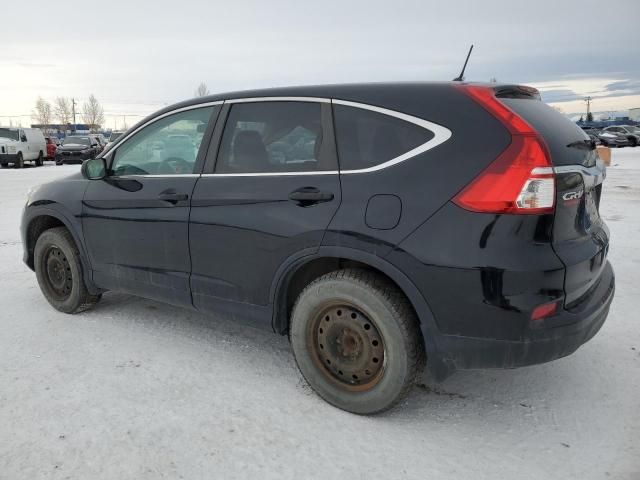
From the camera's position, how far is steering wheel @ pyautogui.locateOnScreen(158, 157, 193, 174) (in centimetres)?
351

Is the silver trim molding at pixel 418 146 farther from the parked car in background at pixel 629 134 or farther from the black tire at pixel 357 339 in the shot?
the parked car in background at pixel 629 134

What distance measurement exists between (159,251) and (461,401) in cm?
213

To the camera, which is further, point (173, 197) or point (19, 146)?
point (19, 146)

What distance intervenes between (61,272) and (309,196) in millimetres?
2643

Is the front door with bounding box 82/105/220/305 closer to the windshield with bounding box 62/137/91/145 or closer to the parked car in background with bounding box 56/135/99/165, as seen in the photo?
the parked car in background with bounding box 56/135/99/165

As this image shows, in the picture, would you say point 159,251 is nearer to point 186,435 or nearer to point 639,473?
point 186,435

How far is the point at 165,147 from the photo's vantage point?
12.2ft

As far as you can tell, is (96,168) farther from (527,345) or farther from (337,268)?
(527,345)

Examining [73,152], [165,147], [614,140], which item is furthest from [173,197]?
[614,140]

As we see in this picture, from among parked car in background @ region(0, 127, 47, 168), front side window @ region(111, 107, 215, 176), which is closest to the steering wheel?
front side window @ region(111, 107, 215, 176)

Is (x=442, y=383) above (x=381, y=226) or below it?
below

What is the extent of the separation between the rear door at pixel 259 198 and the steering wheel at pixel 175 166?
20 centimetres

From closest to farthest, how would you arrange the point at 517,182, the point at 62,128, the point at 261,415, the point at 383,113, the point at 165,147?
Answer: the point at 517,182
the point at 383,113
the point at 261,415
the point at 165,147
the point at 62,128

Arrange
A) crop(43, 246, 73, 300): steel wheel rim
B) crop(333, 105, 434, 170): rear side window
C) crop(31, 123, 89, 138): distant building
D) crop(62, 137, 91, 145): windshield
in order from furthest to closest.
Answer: crop(31, 123, 89, 138): distant building
crop(62, 137, 91, 145): windshield
crop(43, 246, 73, 300): steel wheel rim
crop(333, 105, 434, 170): rear side window
